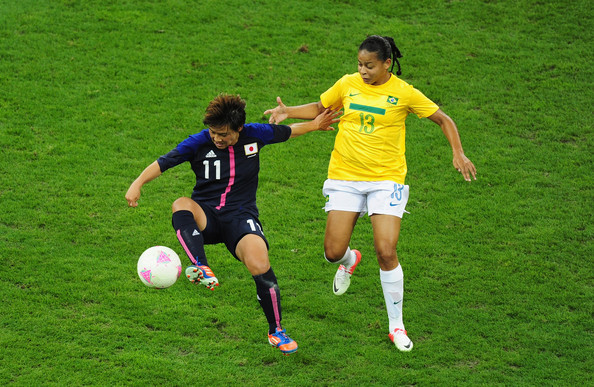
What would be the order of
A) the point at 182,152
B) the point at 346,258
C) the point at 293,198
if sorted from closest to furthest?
the point at 182,152
the point at 346,258
the point at 293,198

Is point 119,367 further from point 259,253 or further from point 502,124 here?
point 502,124

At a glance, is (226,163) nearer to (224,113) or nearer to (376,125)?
(224,113)

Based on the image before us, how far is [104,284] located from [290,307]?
7.64ft

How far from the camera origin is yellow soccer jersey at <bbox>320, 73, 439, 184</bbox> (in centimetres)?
786

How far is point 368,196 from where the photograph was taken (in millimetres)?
7969

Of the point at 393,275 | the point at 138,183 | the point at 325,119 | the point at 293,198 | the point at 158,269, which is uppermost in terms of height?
the point at 325,119

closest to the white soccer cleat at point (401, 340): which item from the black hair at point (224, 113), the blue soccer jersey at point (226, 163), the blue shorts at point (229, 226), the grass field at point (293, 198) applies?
the grass field at point (293, 198)

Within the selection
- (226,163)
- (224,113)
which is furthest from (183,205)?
(224,113)

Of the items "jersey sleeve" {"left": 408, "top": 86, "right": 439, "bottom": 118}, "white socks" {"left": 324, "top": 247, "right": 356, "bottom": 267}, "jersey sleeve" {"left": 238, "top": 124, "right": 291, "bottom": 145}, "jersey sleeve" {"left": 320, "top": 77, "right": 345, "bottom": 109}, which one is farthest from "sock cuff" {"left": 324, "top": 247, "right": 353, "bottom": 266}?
"jersey sleeve" {"left": 408, "top": 86, "right": 439, "bottom": 118}

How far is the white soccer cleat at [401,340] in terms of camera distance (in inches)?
314

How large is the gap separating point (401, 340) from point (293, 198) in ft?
12.1

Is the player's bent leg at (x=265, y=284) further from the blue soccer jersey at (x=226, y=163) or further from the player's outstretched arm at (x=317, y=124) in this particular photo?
the player's outstretched arm at (x=317, y=124)

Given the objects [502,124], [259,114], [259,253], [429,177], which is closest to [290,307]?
[259,253]

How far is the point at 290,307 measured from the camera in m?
8.82
